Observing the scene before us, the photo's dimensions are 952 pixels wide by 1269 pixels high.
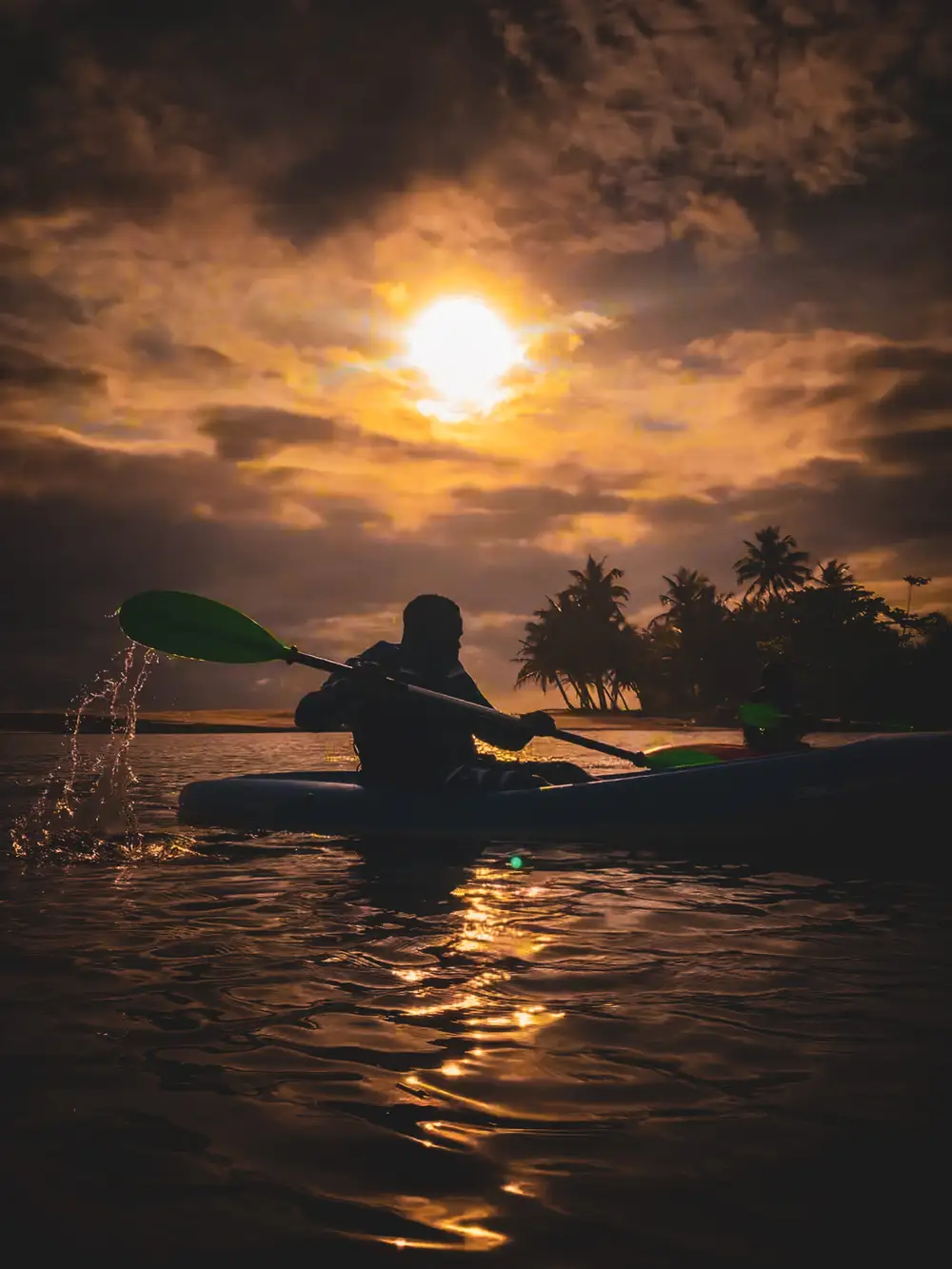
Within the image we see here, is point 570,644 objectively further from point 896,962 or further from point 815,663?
point 896,962

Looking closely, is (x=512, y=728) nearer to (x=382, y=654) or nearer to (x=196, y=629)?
(x=382, y=654)

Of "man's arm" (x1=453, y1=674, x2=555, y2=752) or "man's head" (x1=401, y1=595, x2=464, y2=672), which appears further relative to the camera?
"man's head" (x1=401, y1=595, x2=464, y2=672)

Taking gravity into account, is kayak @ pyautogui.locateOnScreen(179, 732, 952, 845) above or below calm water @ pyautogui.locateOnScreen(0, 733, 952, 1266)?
above

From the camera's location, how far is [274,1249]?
5.39 feet

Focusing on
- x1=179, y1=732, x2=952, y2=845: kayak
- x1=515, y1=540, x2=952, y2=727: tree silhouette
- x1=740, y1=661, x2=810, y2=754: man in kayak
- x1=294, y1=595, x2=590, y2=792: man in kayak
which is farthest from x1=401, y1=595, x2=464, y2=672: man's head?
x1=515, y1=540, x2=952, y2=727: tree silhouette

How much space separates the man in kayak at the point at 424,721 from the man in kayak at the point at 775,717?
59.1 inches

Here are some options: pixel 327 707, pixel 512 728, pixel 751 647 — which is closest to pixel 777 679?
pixel 512 728

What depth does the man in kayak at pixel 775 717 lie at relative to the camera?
726 cm

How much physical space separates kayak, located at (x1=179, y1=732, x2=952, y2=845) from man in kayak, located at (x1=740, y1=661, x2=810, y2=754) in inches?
53.0

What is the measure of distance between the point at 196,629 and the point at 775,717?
4.38 metres

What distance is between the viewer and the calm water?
1714mm

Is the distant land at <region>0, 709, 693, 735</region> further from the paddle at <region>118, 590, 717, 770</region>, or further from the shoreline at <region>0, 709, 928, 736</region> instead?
the paddle at <region>118, 590, 717, 770</region>

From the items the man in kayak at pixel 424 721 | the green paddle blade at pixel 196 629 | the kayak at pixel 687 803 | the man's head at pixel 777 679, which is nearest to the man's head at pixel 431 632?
the man in kayak at pixel 424 721

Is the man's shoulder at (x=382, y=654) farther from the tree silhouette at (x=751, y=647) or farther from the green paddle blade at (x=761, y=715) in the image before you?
the tree silhouette at (x=751, y=647)
